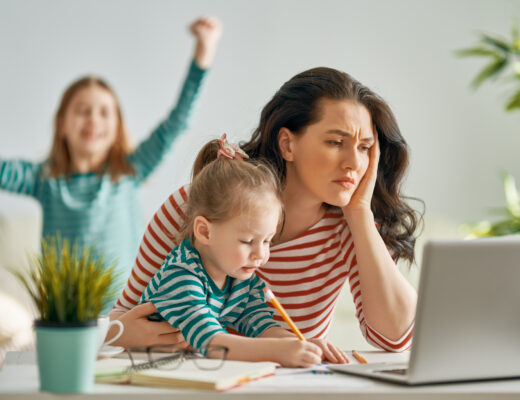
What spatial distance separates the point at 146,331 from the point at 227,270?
18 centimetres

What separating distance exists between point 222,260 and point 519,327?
0.48m

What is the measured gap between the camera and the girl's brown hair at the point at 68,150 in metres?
2.92

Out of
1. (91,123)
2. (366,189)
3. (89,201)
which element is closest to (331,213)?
(366,189)

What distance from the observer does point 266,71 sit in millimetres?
3758

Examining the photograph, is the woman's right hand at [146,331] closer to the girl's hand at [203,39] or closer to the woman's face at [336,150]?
the woman's face at [336,150]

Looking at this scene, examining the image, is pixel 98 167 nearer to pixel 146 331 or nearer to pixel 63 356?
pixel 146 331

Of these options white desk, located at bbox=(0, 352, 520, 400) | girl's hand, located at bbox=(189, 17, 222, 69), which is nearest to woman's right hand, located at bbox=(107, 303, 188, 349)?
white desk, located at bbox=(0, 352, 520, 400)

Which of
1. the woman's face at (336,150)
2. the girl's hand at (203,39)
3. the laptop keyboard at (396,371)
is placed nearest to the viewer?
the laptop keyboard at (396,371)

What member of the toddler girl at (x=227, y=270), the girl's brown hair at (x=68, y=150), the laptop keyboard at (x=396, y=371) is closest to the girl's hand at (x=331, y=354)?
the toddler girl at (x=227, y=270)

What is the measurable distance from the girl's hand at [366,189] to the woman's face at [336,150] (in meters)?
0.02

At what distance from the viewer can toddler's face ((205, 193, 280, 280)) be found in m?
1.20

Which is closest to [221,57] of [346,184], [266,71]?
[266,71]

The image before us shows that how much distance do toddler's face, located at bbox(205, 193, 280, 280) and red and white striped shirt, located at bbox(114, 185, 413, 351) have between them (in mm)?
302

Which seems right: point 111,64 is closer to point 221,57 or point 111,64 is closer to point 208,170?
point 221,57
